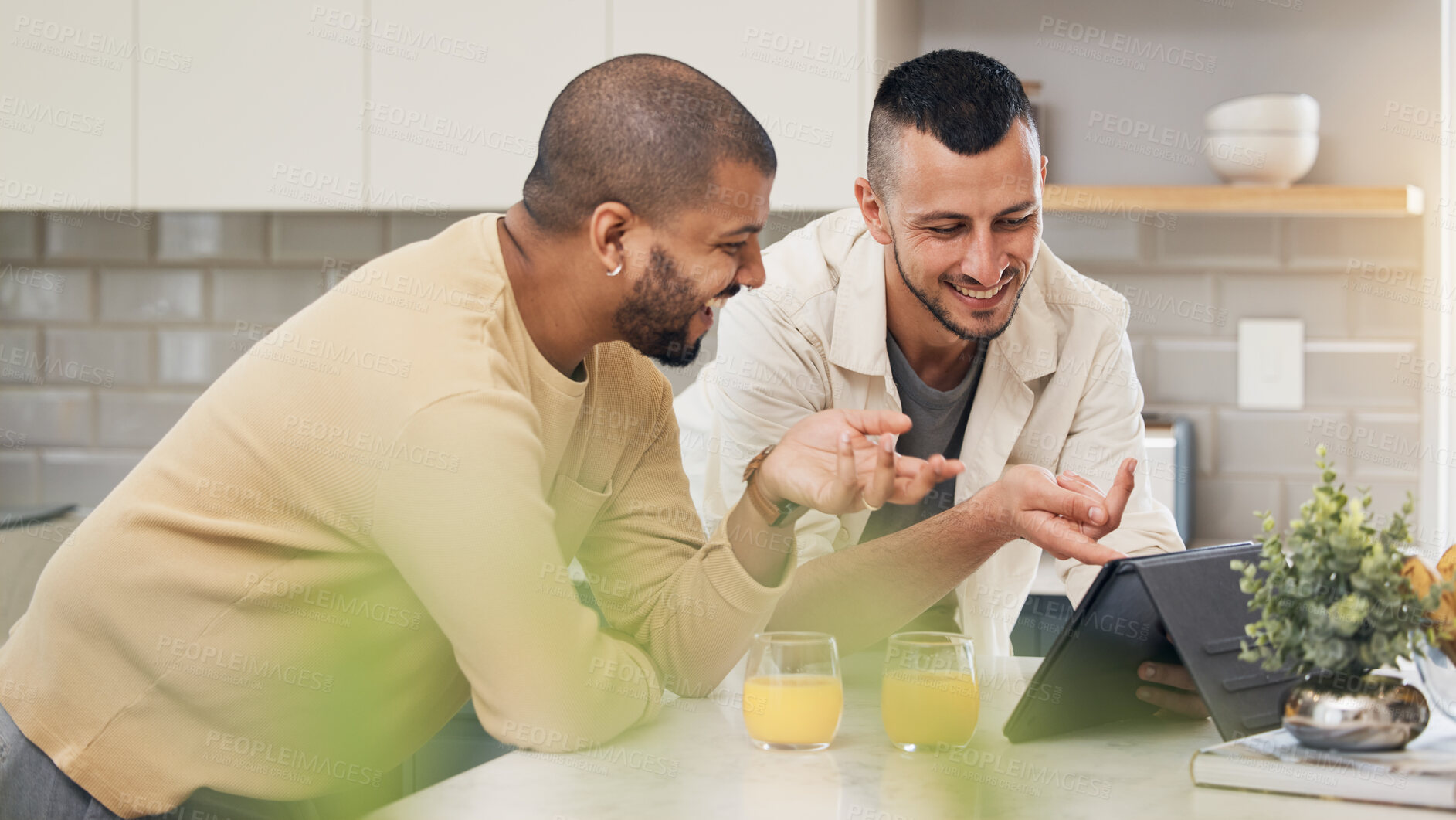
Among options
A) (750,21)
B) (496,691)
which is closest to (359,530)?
(496,691)

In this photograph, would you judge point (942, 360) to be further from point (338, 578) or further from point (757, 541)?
point (338, 578)

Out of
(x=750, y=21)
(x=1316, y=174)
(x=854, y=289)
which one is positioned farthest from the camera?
(x=1316, y=174)

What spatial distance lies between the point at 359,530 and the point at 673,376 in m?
1.81

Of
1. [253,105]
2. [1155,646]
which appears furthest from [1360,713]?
[253,105]

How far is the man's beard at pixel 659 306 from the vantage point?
1.14 meters

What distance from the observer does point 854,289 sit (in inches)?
67.0

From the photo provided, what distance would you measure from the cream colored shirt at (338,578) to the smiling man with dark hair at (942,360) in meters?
0.34

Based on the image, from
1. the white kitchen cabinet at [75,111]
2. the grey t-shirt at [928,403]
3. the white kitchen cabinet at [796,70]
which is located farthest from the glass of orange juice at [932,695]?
the white kitchen cabinet at [75,111]

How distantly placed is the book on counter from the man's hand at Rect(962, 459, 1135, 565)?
0.27 metres

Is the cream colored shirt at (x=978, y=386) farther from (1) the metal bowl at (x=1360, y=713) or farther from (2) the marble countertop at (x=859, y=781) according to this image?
(1) the metal bowl at (x=1360, y=713)

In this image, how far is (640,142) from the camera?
1.11 meters

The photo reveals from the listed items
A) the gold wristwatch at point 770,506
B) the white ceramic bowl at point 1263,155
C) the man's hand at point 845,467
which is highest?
the white ceramic bowl at point 1263,155

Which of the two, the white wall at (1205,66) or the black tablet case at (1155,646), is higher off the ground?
the white wall at (1205,66)

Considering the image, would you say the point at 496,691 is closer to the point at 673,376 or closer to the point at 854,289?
the point at 854,289
